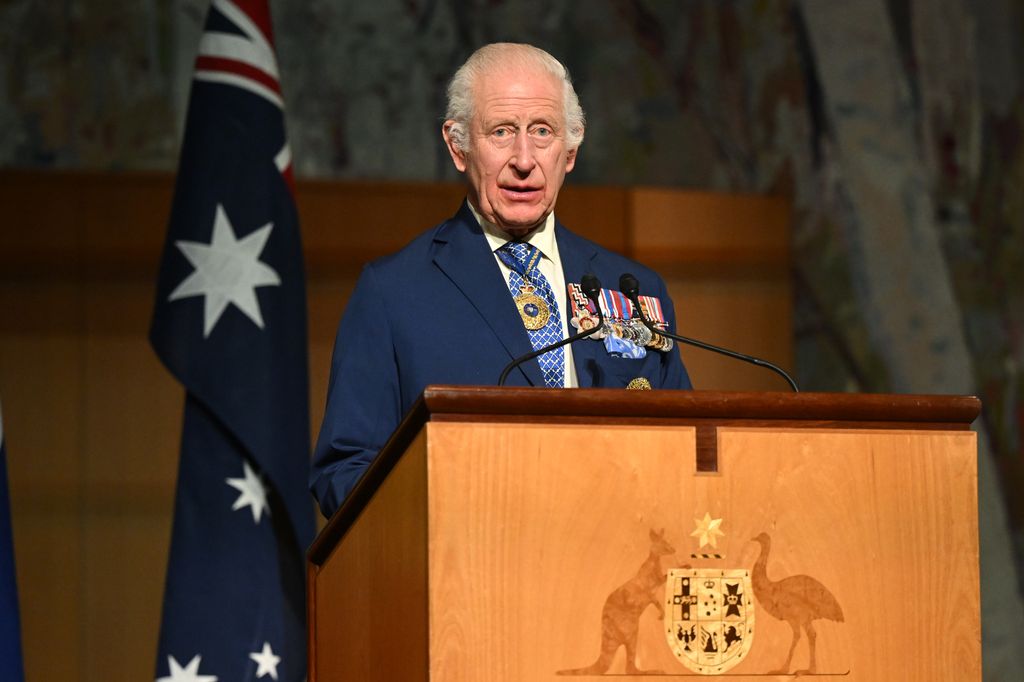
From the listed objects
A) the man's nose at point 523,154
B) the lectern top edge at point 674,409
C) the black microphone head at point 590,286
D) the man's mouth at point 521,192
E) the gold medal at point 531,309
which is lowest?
the lectern top edge at point 674,409

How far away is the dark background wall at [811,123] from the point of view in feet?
18.3

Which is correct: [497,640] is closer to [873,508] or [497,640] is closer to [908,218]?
[873,508]

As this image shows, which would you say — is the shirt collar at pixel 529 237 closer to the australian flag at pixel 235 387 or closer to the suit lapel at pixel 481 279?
the suit lapel at pixel 481 279

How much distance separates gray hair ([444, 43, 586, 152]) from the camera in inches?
107

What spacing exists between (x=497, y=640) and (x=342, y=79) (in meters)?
4.11

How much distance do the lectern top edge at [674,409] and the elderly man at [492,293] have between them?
534mm

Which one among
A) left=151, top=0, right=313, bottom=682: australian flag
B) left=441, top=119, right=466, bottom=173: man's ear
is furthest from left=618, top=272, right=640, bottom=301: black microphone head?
left=151, top=0, right=313, bottom=682: australian flag

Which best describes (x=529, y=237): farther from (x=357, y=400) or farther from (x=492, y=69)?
(x=357, y=400)

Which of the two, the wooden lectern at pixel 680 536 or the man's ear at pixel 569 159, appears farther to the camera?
the man's ear at pixel 569 159

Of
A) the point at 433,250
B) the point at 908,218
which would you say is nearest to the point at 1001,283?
the point at 908,218

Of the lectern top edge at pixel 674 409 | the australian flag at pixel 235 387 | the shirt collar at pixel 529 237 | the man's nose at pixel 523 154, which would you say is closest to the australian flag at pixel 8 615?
the australian flag at pixel 235 387

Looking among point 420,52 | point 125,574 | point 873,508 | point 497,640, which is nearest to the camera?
point 497,640

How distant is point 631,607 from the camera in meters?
1.80

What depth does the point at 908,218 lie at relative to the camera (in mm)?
5805
